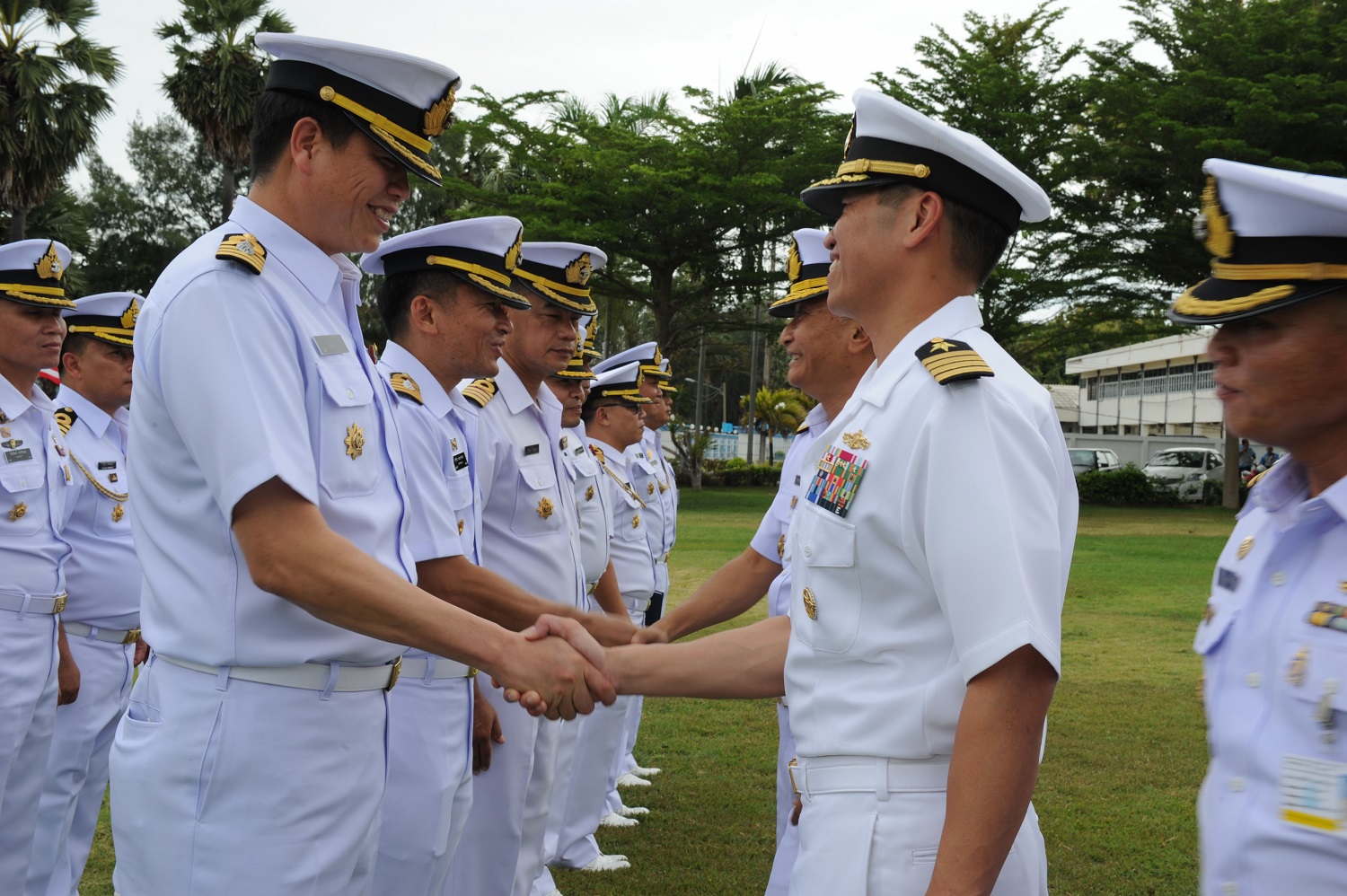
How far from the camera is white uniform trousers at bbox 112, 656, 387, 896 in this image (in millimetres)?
2221

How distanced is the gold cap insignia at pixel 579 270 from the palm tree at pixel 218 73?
25323mm

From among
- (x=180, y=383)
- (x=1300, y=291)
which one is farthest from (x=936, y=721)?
(x=180, y=383)

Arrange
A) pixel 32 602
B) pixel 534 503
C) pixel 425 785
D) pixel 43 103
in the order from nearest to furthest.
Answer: pixel 425 785
pixel 534 503
pixel 32 602
pixel 43 103

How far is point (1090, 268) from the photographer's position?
2880 cm

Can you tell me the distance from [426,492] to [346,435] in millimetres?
1010

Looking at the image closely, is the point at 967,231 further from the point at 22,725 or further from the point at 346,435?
the point at 22,725

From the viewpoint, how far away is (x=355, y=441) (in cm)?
241

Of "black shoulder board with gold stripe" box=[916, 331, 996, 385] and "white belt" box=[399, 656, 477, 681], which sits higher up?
"black shoulder board with gold stripe" box=[916, 331, 996, 385]

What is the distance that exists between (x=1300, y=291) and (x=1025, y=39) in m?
28.3

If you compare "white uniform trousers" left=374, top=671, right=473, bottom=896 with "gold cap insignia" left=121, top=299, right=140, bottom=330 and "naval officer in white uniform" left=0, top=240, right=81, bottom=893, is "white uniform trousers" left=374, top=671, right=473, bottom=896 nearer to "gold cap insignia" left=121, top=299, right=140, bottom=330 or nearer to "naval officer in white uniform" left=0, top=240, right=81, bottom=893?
"naval officer in white uniform" left=0, top=240, right=81, bottom=893

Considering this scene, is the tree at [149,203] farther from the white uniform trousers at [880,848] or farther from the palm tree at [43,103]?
the white uniform trousers at [880,848]

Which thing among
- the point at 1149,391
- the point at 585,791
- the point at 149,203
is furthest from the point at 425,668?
the point at 1149,391

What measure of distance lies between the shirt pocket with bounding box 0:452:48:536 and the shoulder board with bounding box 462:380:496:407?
1.85m

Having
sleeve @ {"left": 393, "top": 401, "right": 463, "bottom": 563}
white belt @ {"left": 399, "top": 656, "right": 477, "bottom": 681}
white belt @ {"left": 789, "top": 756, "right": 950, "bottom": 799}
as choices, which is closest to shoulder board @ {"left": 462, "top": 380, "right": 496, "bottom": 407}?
sleeve @ {"left": 393, "top": 401, "right": 463, "bottom": 563}
